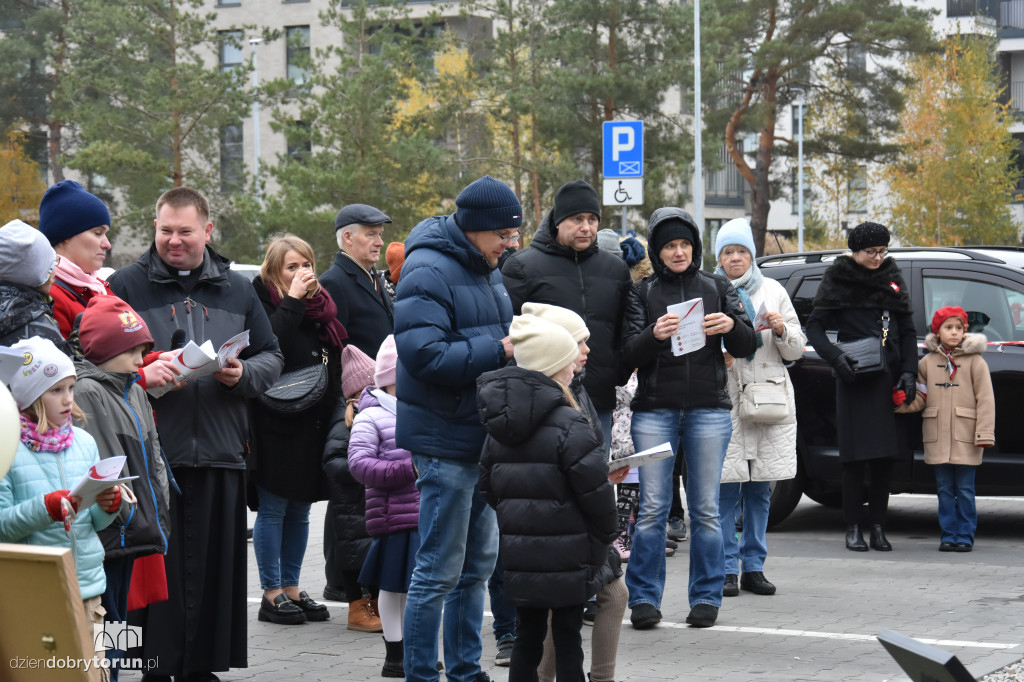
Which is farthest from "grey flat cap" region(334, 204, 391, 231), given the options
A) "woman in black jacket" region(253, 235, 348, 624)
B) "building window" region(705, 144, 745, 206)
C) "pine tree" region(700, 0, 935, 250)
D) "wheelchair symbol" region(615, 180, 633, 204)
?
"building window" region(705, 144, 745, 206)

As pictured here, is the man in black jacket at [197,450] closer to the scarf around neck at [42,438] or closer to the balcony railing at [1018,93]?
the scarf around neck at [42,438]

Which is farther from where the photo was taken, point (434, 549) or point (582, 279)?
point (582, 279)

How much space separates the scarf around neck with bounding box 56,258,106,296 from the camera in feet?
18.1

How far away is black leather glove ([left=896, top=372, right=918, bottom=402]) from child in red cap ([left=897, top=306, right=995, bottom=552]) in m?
0.07

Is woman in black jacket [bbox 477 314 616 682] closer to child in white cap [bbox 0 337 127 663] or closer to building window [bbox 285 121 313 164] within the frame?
child in white cap [bbox 0 337 127 663]

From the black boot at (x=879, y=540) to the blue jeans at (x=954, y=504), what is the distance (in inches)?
16.2

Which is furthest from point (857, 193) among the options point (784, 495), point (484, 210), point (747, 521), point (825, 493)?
point (484, 210)

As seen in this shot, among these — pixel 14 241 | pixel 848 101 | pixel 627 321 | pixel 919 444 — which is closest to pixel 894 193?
pixel 848 101

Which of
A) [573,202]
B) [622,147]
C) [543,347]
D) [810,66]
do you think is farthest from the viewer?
[810,66]

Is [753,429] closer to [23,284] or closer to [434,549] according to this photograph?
[434,549]

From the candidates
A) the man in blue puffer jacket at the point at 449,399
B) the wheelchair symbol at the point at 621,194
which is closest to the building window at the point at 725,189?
the wheelchair symbol at the point at 621,194

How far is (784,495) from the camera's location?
1067cm

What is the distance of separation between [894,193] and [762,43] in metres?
10.9

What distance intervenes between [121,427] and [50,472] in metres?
0.57
